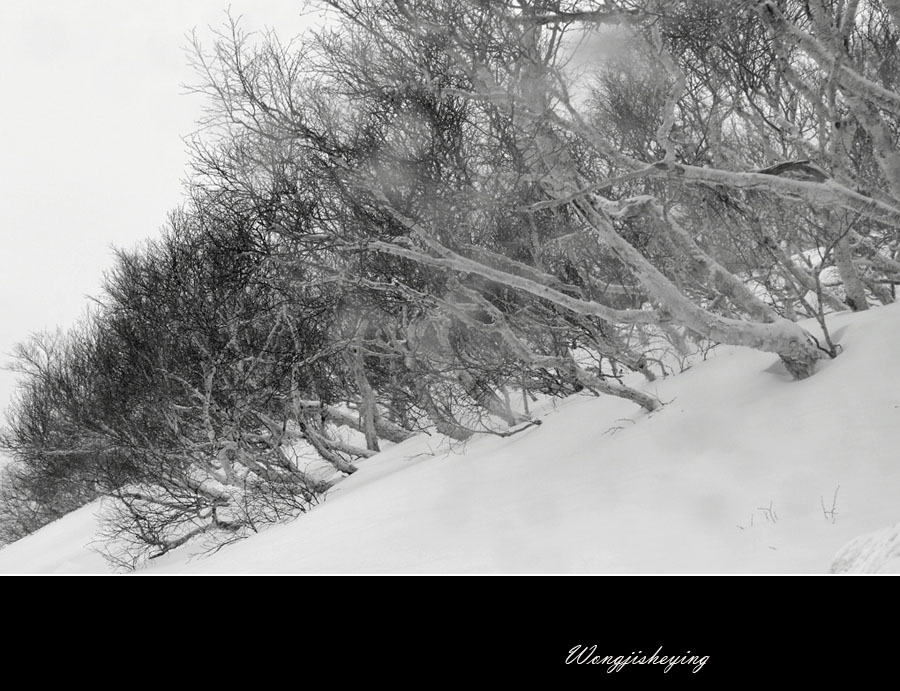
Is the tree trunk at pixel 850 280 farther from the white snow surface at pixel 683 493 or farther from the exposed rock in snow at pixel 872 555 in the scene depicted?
the exposed rock in snow at pixel 872 555

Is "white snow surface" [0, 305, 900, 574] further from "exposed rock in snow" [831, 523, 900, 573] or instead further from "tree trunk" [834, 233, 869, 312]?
"tree trunk" [834, 233, 869, 312]

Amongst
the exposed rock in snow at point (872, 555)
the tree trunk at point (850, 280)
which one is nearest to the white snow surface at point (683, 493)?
the exposed rock in snow at point (872, 555)

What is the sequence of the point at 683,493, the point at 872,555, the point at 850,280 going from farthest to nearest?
the point at 850,280, the point at 683,493, the point at 872,555

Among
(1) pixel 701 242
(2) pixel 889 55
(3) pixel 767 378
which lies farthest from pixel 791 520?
(1) pixel 701 242

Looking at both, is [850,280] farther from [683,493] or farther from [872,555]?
[872,555]

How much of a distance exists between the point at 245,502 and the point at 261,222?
498 cm

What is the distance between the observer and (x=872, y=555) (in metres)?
2.39

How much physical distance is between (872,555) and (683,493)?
6.65 ft

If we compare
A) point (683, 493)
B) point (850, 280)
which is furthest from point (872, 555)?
point (850, 280)

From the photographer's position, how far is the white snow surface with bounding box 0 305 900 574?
3.54 meters

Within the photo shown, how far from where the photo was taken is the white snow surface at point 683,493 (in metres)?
3.54

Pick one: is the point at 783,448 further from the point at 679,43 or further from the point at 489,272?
the point at 679,43

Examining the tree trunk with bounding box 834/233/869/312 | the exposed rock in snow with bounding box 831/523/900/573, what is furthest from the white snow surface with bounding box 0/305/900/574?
the tree trunk with bounding box 834/233/869/312

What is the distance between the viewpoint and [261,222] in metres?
6.31
